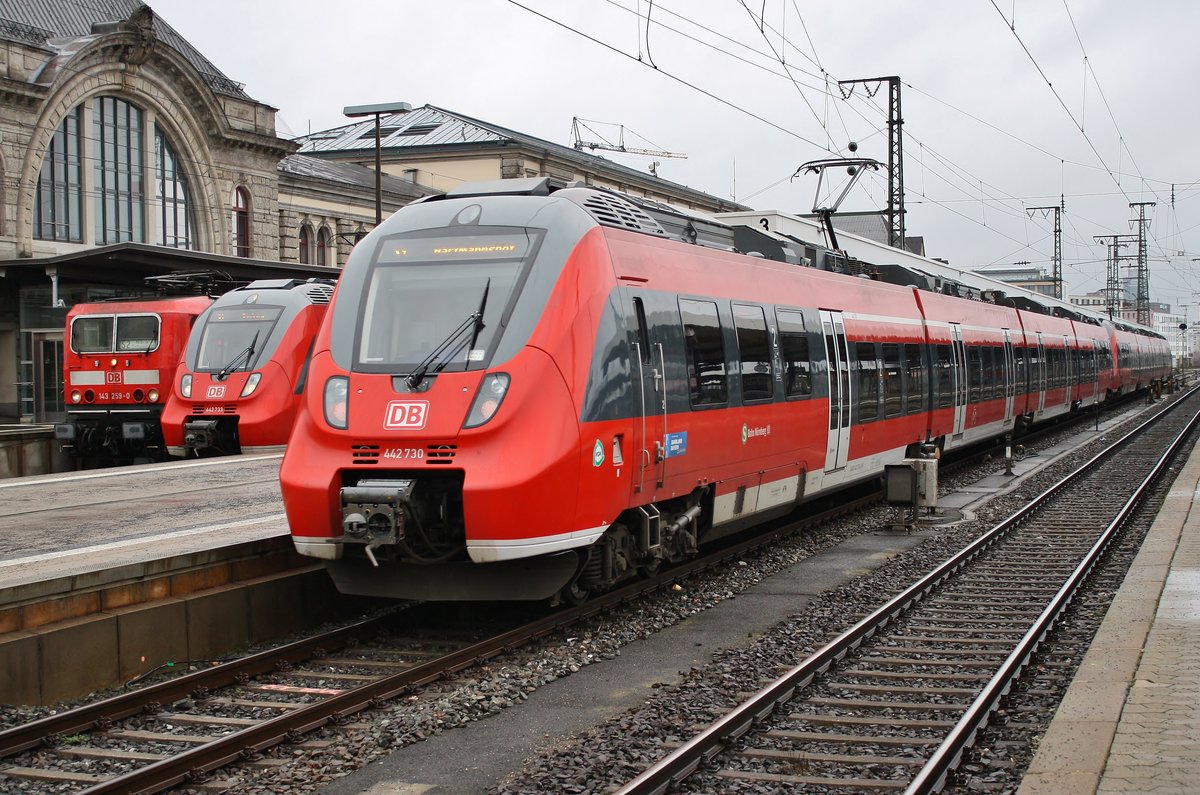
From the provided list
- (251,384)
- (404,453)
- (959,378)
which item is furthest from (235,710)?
(959,378)

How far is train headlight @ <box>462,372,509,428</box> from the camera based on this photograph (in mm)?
8562

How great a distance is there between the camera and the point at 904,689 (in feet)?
26.3

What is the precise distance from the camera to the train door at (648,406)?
9.64m

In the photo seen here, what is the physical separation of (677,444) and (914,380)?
9.23 meters

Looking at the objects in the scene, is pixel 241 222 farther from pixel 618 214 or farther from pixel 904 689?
pixel 904 689

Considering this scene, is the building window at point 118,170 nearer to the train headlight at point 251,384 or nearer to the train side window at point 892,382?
the train headlight at point 251,384

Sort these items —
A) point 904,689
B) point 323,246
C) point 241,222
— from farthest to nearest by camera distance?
point 323,246 → point 241,222 → point 904,689

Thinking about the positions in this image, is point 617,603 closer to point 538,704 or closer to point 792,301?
point 538,704

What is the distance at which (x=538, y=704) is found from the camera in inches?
304

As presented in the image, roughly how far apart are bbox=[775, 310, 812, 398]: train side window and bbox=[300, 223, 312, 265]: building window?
39552 millimetres

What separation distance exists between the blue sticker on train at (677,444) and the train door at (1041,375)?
72.5 ft

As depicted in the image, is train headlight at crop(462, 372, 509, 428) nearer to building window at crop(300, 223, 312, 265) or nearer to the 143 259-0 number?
the 143 259-0 number

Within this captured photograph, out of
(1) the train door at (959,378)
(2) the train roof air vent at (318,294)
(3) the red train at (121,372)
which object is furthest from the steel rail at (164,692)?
(3) the red train at (121,372)

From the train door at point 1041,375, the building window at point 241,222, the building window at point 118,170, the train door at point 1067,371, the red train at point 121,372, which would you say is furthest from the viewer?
the building window at point 241,222
